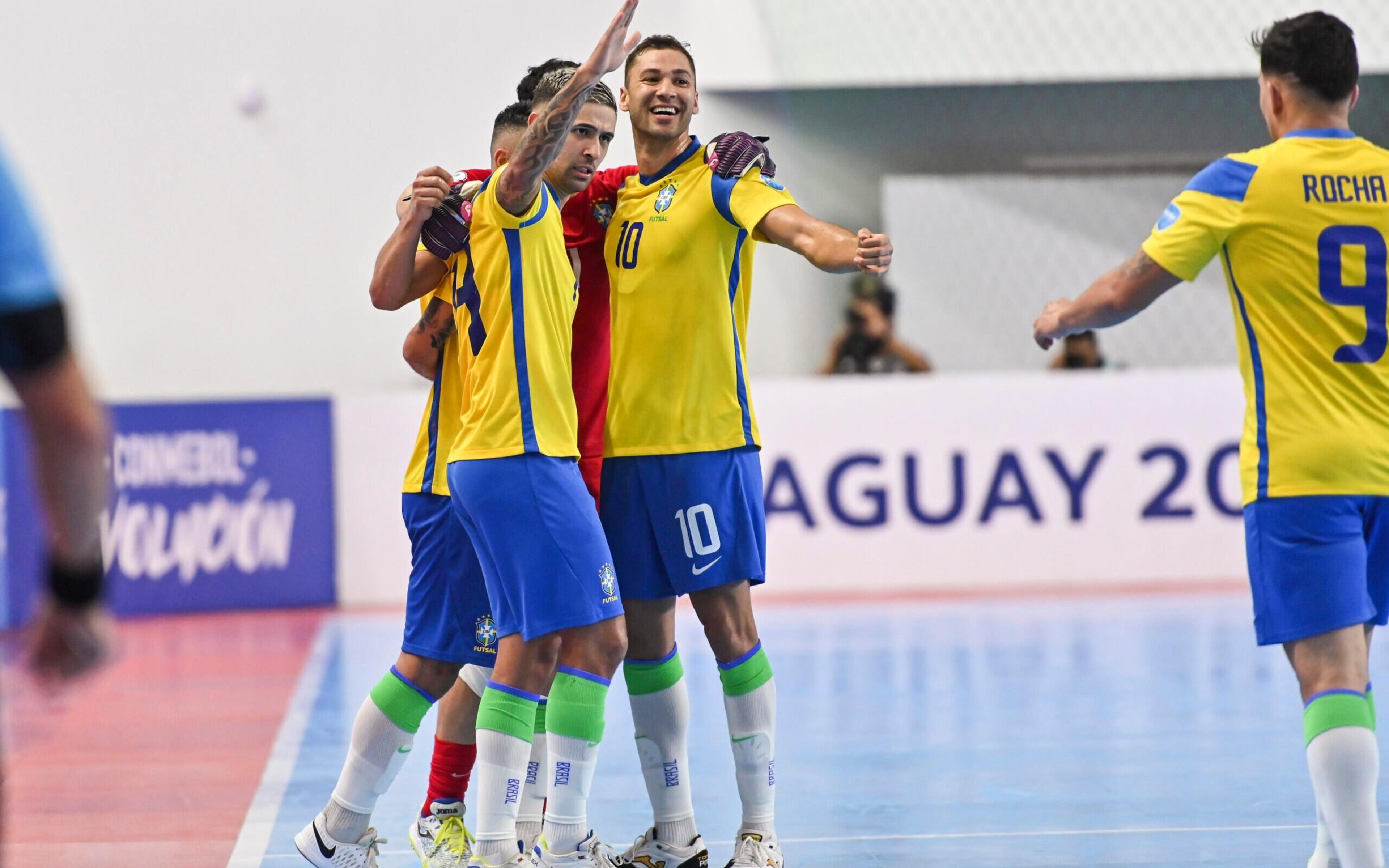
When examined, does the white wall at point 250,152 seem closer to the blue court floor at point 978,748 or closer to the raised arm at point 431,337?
the blue court floor at point 978,748

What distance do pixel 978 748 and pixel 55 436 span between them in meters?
4.07

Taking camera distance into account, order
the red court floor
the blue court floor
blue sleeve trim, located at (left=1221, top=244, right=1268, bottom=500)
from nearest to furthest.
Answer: blue sleeve trim, located at (left=1221, top=244, right=1268, bottom=500) < the blue court floor < the red court floor

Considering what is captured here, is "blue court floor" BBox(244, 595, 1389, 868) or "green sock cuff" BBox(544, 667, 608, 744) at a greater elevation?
"green sock cuff" BBox(544, 667, 608, 744)

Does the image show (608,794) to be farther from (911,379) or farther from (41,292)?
(911,379)

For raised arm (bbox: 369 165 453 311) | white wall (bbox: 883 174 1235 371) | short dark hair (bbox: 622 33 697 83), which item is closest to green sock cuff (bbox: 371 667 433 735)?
raised arm (bbox: 369 165 453 311)

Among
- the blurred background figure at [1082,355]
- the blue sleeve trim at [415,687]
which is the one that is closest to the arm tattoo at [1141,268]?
the blue sleeve trim at [415,687]

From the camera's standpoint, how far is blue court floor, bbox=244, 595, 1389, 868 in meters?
4.08

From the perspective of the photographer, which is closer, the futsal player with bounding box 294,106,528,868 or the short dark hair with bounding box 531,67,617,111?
the short dark hair with bounding box 531,67,617,111

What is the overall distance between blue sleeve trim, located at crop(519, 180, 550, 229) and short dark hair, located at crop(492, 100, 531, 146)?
30 cm

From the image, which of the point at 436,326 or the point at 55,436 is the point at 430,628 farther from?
the point at 55,436

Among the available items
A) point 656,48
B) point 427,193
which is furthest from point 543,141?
point 656,48

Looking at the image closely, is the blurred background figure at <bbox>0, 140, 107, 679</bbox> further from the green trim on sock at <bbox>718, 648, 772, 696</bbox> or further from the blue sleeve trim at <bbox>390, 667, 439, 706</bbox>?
the green trim on sock at <bbox>718, 648, 772, 696</bbox>

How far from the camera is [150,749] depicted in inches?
220

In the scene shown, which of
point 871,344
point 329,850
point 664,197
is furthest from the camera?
point 871,344
